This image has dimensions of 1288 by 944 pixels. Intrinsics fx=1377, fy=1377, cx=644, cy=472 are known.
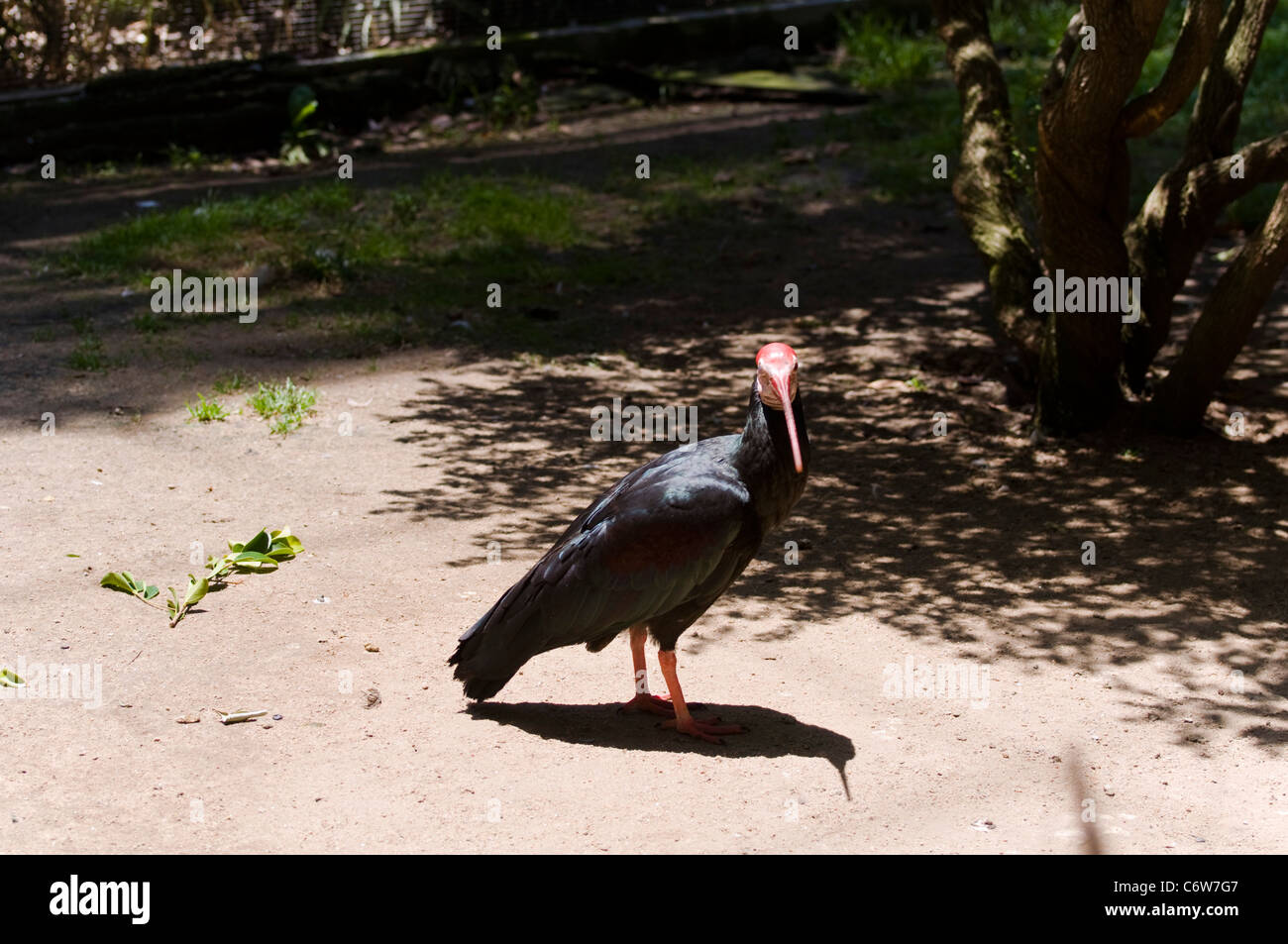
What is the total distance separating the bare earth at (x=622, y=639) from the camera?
16.6 ft

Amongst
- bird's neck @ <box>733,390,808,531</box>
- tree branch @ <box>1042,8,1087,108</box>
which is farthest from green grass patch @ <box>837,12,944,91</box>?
bird's neck @ <box>733,390,808,531</box>

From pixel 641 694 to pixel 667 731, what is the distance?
0.25 metres

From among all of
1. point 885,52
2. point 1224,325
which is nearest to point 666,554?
point 1224,325

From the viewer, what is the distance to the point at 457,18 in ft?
56.4

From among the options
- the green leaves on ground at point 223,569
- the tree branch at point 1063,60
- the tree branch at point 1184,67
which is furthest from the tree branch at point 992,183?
the green leaves on ground at point 223,569

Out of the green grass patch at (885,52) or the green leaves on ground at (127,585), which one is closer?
the green leaves on ground at (127,585)

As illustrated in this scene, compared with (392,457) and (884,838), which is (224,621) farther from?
(884,838)

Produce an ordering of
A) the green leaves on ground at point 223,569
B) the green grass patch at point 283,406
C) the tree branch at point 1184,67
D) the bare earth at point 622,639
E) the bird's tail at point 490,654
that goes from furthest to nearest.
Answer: the green grass patch at point 283,406
the tree branch at point 1184,67
the green leaves on ground at point 223,569
the bird's tail at point 490,654
the bare earth at point 622,639

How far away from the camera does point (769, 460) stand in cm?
550

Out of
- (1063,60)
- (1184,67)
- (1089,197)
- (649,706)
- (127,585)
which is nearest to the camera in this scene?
(649,706)

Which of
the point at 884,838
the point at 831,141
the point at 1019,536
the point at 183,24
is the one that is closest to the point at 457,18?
the point at 183,24

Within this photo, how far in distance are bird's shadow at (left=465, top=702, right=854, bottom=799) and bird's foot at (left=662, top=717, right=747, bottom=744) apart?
0.02 m

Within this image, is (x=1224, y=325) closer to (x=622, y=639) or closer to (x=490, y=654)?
(x=622, y=639)

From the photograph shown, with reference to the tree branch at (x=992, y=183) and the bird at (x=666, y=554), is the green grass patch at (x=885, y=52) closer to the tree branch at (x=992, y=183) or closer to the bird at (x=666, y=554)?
the tree branch at (x=992, y=183)
